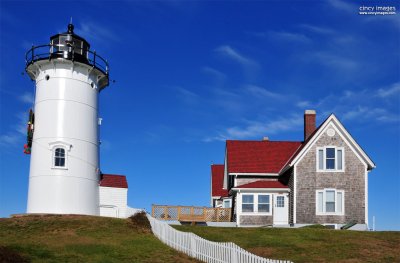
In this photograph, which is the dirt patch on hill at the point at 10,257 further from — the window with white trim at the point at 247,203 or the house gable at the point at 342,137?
the house gable at the point at 342,137

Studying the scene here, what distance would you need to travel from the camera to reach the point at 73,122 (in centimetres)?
3706

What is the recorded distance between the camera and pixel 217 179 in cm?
5262

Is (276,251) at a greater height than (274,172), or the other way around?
(274,172)

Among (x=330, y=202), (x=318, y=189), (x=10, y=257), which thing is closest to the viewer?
(x=10, y=257)

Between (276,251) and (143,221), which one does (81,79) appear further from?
(276,251)

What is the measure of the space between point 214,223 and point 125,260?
56.5 feet

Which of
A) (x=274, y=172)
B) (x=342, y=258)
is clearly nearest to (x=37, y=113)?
(x=274, y=172)

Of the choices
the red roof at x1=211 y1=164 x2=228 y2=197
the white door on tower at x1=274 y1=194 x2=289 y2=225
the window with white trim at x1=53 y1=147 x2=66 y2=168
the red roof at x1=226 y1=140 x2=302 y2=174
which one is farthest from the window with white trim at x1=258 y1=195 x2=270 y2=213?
the window with white trim at x1=53 y1=147 x2=66 y2=168

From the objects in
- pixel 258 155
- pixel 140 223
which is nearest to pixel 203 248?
pixel 140 223

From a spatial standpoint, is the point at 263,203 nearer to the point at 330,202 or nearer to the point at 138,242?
the point at 330,202

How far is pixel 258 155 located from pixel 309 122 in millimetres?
4728

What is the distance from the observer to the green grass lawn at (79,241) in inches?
918

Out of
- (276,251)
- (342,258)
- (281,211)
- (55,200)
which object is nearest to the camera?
(342,258)

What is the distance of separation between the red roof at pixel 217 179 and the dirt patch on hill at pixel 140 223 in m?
16.4
